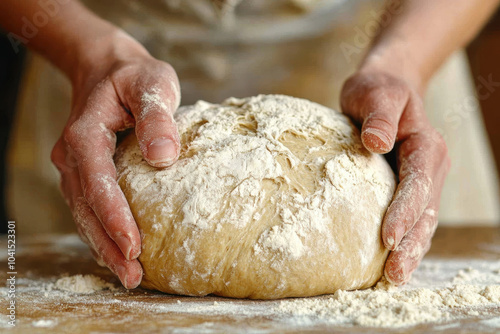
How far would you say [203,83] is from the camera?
245 cm

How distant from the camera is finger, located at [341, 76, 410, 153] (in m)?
1.38

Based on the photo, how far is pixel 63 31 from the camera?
179 cm

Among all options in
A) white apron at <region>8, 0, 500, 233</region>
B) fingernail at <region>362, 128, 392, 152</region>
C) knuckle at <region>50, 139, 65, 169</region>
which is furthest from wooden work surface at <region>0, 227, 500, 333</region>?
white apron at <region>8, 0, 500, 233</region>

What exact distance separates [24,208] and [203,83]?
126cm

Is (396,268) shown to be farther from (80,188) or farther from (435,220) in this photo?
(80,188)

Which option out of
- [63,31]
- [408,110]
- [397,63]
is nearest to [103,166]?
[63,31]

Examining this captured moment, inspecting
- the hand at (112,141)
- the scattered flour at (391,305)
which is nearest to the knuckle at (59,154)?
the hand at (112,141)

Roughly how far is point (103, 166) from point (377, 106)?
0.81 m

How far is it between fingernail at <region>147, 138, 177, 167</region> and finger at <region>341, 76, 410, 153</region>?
0.53m

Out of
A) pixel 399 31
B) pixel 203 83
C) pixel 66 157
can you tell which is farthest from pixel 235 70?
pixel 66 157

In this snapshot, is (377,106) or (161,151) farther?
(377,106)

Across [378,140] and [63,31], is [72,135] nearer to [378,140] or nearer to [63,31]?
[63,31]

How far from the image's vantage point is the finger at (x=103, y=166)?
1.28m

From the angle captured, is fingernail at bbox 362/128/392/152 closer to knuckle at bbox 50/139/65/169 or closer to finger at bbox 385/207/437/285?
finger at bbox 385/207/437/285
